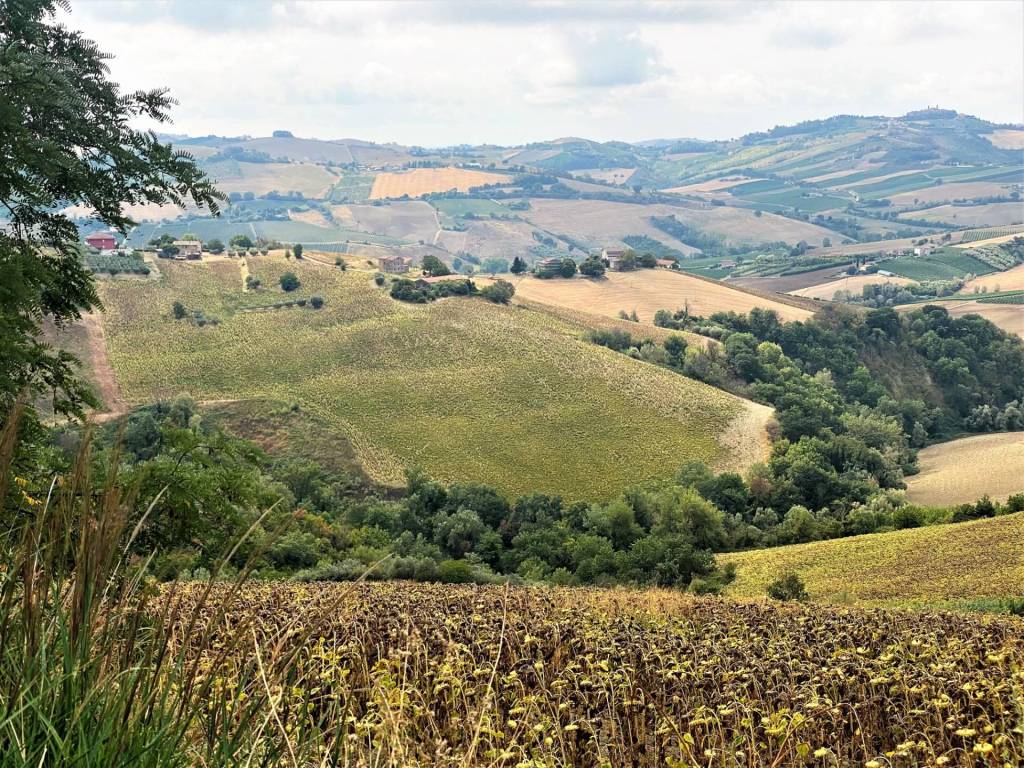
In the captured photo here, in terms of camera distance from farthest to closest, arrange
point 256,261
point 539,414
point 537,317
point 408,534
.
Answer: point 256,261 < point 537,317 < point 539,414 < point 408,534

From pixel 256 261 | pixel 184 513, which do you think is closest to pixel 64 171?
pixel 184 513

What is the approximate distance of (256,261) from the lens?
4245 inches

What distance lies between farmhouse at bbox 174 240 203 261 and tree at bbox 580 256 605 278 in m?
50.0

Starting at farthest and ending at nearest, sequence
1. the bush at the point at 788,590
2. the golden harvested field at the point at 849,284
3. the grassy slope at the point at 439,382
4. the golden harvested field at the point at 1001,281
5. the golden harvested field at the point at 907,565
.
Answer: the golden harvested field at the point at 849,284
the golden harvested field at the point at 1001,281
the grassy slope at the point at 439,382
the golden harvested field at the point at 907,565
the bush at the point at 788,590

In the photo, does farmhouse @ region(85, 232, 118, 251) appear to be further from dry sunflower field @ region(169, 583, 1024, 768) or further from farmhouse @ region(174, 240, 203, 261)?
dry sunflower field @ region(169, 583, 1024, 768)

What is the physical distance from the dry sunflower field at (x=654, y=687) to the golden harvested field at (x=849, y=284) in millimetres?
154789

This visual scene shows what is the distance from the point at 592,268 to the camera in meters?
130

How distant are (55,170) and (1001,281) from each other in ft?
579

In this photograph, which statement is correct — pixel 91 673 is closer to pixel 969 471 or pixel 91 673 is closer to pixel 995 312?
pixel 969 471

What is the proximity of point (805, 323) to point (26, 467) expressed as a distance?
352ft

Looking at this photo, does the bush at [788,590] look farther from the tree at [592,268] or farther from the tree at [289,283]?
the tree at [592,268]

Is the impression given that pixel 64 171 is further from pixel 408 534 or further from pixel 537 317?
pixel 537 317

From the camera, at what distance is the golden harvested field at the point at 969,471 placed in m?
63.0

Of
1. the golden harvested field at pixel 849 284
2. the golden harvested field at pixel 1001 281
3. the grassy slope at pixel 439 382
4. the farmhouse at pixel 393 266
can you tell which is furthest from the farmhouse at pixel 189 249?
the golden harvested field at pixel 1001 281
